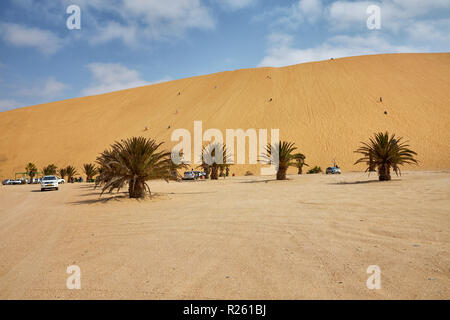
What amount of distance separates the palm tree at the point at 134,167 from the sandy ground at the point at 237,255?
12.7ft

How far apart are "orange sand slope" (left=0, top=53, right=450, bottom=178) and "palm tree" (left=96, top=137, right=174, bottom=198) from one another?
30.2 m

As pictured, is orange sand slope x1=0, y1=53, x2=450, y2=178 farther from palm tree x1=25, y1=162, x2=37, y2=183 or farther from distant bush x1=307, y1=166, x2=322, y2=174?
palm tree x1=25, y1=162, x2=37, y2=183

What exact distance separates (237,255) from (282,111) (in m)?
49.8

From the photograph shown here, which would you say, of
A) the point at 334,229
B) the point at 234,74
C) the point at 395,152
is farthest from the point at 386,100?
the point at 334,229

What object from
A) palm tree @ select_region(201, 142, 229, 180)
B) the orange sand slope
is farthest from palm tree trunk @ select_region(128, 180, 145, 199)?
the orange sand slope

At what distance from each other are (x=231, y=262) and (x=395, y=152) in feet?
47.5


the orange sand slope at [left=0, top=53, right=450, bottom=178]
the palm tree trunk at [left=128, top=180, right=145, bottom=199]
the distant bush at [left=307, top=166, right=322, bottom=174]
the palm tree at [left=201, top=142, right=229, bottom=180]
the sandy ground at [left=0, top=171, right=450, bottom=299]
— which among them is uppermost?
the orange sand slope at [left=0, top=53, right=450, bottom=178]

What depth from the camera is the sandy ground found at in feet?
9.69

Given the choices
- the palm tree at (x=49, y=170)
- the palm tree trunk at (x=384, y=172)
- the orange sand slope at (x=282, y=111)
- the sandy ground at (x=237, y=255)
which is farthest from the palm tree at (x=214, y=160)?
the palm tree at (x=49, y=170)

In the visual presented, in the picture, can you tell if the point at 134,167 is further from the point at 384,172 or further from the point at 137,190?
the point at 384,172

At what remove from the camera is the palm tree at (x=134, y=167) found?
1115 cm

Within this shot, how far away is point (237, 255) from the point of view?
406cm
